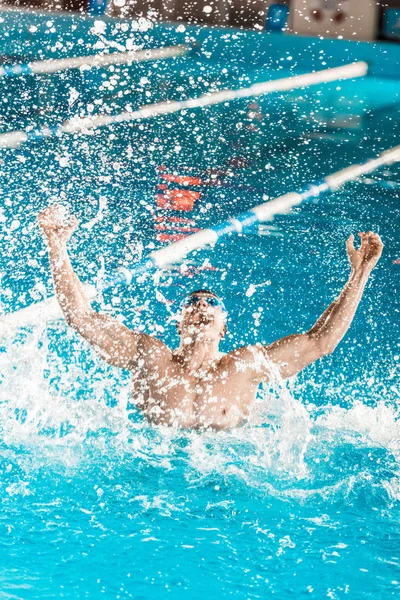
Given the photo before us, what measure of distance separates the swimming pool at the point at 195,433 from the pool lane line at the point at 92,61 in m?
4.50

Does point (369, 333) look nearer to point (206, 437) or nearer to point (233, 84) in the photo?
point (206, 437)

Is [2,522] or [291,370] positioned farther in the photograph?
[291,370]

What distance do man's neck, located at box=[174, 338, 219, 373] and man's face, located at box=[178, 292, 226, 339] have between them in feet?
0.08

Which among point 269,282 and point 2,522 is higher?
point 269,282

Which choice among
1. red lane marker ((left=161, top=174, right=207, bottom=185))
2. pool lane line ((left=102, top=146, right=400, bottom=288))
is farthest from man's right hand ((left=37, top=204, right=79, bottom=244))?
red lane marker ((left=161, top=174, right=207, bottom=185))

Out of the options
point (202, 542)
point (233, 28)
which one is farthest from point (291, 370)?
point (233, 28)

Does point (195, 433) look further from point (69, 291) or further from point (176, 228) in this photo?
point (176, 228)

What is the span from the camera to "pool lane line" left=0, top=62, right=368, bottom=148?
8148mm

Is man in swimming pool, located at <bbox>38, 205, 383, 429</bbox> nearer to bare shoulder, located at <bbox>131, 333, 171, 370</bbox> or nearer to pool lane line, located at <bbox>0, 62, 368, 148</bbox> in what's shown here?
bare shoulder, located at <bbox>131, 333, 171, 370</bbox>

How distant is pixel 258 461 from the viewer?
327cm

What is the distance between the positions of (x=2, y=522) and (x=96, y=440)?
0.56 metres

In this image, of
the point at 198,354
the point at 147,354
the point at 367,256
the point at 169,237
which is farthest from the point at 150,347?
the point at 169,237

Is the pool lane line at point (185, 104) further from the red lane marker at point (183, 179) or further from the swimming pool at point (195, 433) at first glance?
the red lane marker at point (183, 179)

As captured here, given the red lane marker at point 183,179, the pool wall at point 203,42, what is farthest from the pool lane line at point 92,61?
the red lane marker at point 183,179
